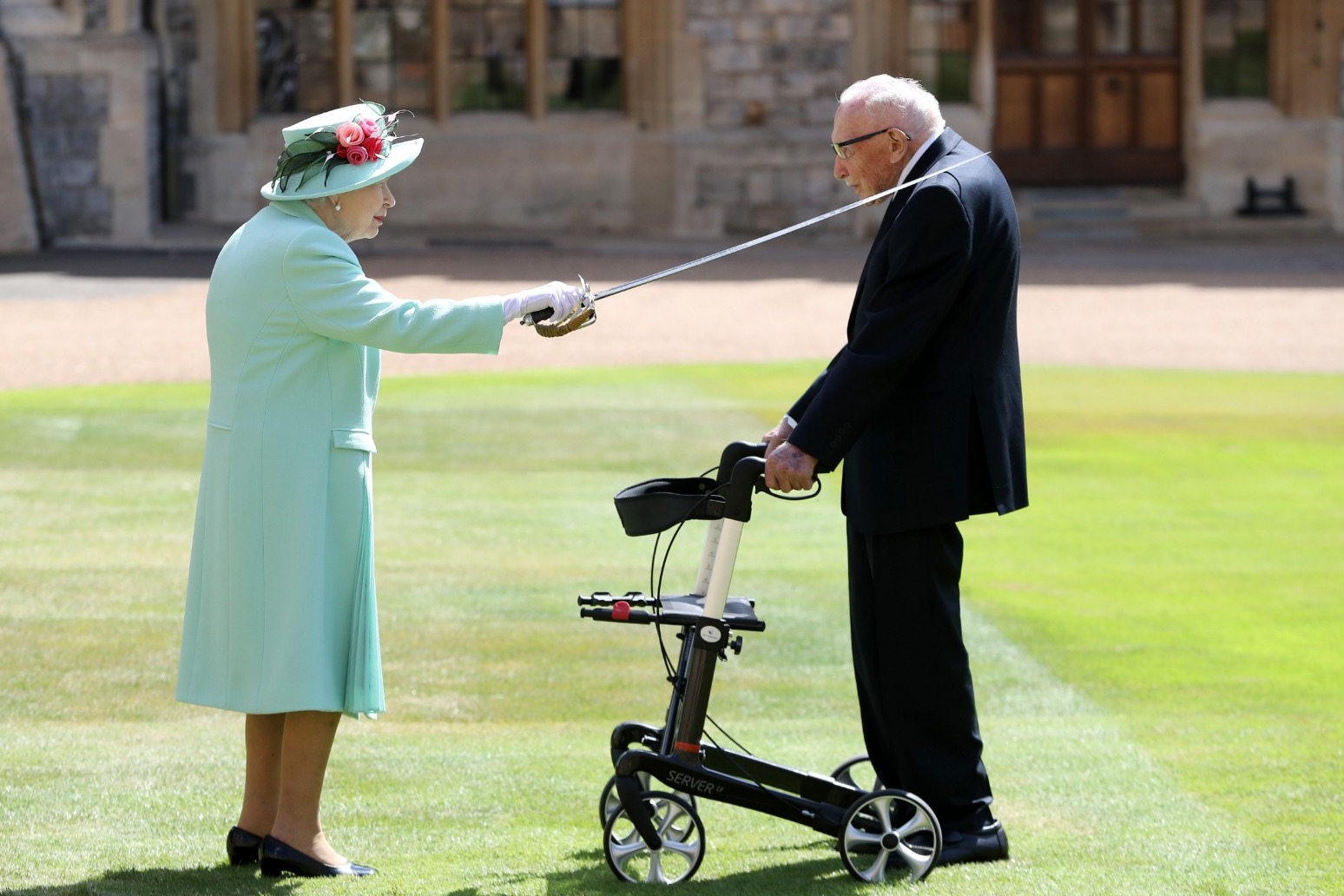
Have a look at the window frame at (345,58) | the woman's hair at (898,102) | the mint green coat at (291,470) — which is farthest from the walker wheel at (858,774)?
the window frame at (345,58)

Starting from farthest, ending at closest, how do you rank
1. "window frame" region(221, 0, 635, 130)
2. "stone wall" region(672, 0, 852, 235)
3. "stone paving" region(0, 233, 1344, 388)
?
"window frame" region(221, 0, 635, 130) → "stone wall" region(672, 0, 852, 235) → "stone paving" region(0, 233, 1344, 388)

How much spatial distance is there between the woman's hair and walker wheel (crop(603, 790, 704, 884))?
149cm

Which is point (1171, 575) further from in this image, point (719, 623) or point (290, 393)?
point (290, 393)

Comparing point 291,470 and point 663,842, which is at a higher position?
point 291,470

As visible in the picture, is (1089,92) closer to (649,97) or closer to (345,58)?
(649,97)

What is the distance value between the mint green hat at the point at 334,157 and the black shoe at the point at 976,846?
184 cm

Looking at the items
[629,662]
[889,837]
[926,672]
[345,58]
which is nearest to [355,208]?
[926,672]

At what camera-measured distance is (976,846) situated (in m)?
4.02

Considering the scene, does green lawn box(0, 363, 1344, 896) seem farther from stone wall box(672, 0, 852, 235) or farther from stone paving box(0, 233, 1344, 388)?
stone wall box(672, 0, 852, 235)

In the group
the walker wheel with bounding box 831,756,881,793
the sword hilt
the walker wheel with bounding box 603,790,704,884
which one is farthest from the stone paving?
the walker wheel with bounding box 603,790,704,884

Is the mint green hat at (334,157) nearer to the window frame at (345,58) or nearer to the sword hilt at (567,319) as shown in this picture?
the sword hilt at (567,319)

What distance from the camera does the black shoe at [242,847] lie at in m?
3.97

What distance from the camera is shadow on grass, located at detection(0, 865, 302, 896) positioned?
3752 mm

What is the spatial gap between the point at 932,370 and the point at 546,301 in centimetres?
83
